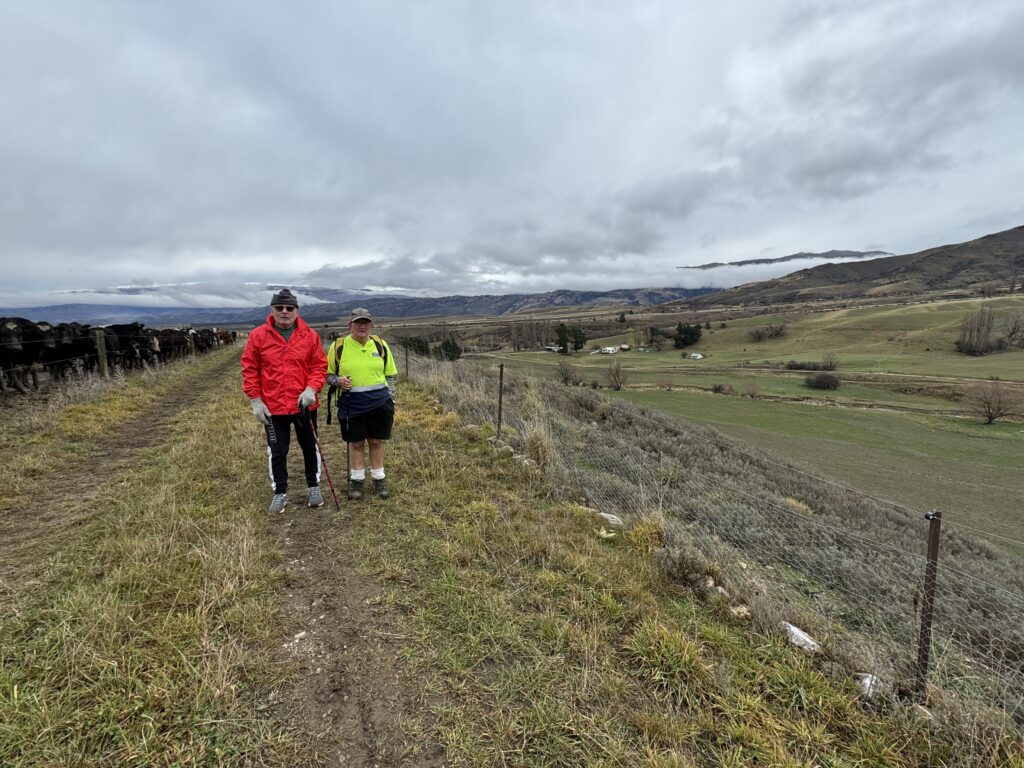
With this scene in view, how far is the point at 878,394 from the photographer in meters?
37.0

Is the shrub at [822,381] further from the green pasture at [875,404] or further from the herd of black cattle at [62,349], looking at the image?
the herd of black cattle at [62,349]

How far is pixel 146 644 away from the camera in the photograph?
7.89 feet

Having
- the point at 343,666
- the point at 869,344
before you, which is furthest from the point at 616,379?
the point at 869,344

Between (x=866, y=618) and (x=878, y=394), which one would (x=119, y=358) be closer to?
(x=866, y=618)

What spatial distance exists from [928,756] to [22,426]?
1067cm

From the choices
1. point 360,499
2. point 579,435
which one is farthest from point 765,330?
point 360,499

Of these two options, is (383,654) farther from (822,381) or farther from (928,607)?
(822,381)

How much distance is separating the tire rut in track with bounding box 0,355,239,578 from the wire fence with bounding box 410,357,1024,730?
4876 mm

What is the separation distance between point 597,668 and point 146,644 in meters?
2.57

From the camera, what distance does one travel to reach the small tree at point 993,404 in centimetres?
2780

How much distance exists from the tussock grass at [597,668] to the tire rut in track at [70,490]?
254 cm

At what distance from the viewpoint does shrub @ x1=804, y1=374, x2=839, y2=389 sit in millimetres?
39344

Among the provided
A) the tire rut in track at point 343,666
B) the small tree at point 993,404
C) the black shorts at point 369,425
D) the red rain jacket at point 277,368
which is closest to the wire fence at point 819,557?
the black shorts at point 369,425

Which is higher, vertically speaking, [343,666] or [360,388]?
[360,388]
